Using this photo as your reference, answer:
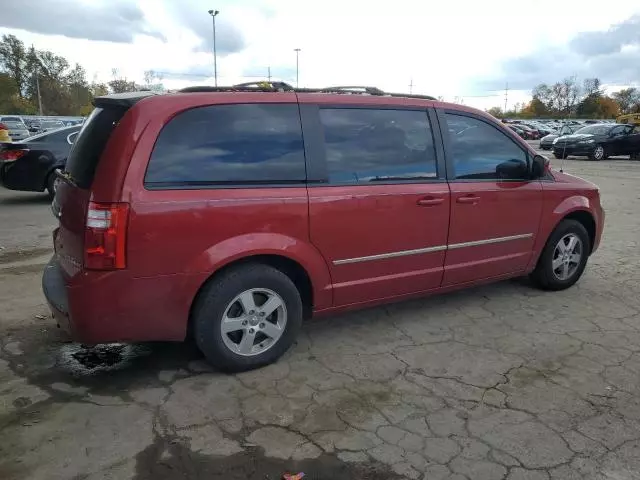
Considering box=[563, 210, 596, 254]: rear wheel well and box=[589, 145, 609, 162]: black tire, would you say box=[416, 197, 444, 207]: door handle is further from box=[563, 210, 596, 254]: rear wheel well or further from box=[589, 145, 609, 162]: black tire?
box=[589, 145, 609, 162]: black tire

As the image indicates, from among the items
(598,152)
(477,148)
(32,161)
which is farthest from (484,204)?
(598,152)

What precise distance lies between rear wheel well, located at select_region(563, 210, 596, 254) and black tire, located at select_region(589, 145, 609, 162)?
63.3ft

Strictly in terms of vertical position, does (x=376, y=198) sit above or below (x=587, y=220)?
above

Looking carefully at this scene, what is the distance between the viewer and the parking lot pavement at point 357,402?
100.0 inches

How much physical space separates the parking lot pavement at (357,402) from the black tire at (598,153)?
2004cm

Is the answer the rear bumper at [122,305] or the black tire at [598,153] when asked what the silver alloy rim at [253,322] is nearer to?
the rear bumper at [122,305]

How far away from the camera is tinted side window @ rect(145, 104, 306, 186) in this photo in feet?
9.88

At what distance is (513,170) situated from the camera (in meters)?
4.42

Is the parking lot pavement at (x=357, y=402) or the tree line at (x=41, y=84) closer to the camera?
the parking lot pavement at (x=357, y=402)

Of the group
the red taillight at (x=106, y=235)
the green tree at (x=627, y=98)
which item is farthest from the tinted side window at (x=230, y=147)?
the green tree at (x=627, y=98)

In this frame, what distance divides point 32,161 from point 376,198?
7911 millimetres

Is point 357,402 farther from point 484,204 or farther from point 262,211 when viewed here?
point 484,204

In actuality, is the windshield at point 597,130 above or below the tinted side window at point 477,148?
above

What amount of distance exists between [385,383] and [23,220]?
23.5ft
